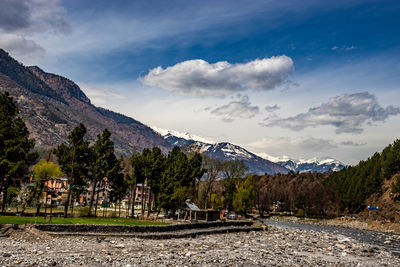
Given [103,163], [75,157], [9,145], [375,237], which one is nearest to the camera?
[9,145]

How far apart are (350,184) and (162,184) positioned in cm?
11114

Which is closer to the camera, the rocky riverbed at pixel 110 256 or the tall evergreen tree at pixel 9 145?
the rocky riverbed at pixel 110 256

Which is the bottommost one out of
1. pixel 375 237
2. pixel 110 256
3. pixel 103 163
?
pixel 375 237

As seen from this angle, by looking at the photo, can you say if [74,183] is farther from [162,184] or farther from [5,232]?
[5,232]

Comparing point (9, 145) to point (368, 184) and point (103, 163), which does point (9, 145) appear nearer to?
point (103, 163)

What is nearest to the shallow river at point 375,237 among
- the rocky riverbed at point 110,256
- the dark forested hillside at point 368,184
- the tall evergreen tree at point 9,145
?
the rocky riverbed at point 110,256

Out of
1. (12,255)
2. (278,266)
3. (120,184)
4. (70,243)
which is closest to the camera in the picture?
(12,255)

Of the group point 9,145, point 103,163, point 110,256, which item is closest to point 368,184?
point 103,163

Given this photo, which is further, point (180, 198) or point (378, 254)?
point (180, 198)

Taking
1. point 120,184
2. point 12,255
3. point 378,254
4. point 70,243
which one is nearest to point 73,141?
point 120,184

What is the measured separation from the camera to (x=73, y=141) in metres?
58.2

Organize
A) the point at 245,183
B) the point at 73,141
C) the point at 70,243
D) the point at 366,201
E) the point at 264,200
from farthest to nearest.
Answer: the point at 264,200, the point at 366,201, the point at 245,183, the point at 73,141, the point at 70,243

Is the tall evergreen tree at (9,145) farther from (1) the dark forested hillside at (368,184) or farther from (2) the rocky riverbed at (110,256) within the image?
(1) the dark forested hillside at (368,184)

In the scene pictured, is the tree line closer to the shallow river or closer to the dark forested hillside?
the dark forested hillside
